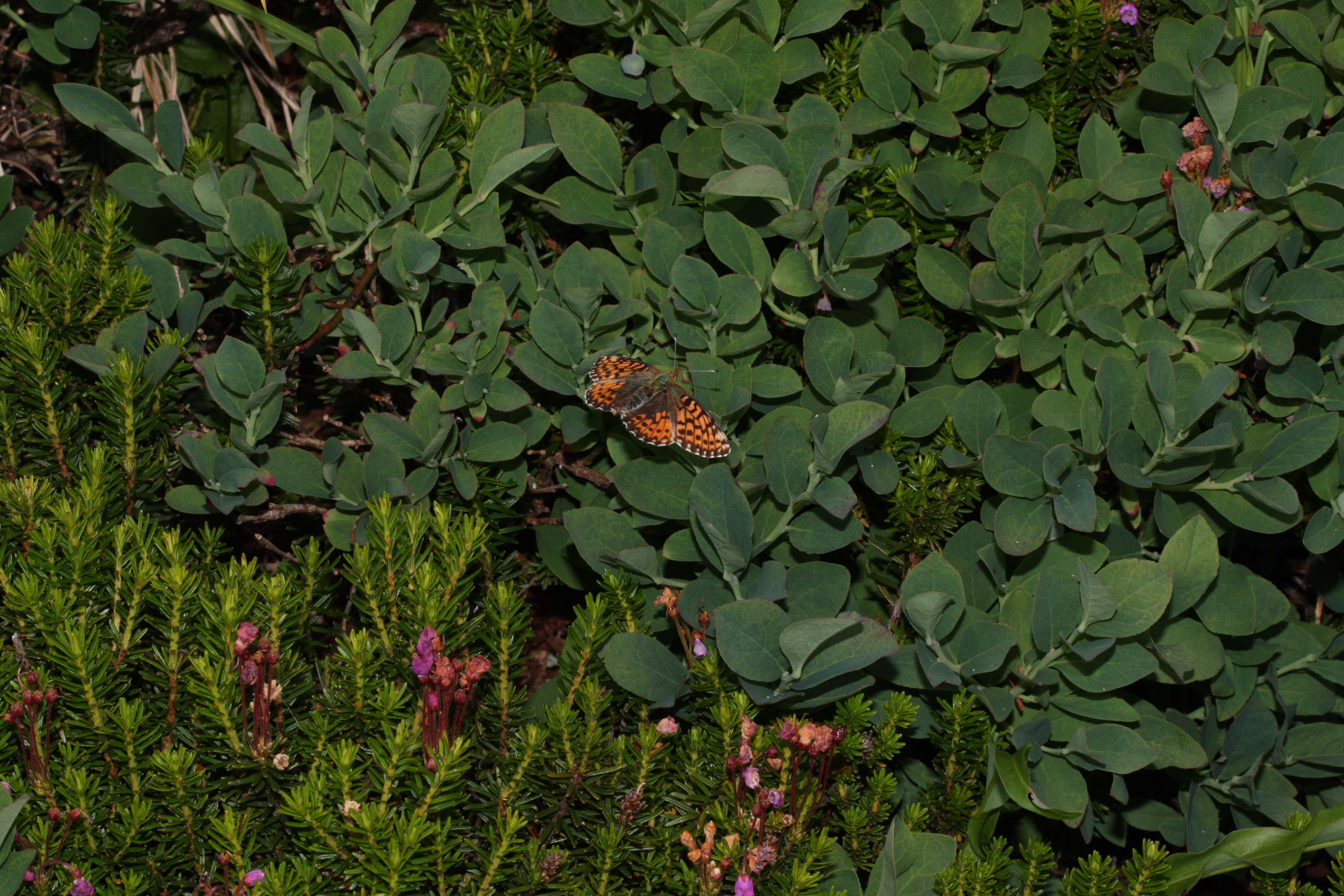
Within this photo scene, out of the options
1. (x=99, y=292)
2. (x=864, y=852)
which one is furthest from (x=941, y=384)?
(x=99, y=292)

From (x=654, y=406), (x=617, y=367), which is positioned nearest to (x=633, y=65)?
(x=617, y=367)

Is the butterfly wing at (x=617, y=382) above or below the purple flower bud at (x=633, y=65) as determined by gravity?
below

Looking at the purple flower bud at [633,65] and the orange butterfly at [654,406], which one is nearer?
the orange butterfly at [654,406]

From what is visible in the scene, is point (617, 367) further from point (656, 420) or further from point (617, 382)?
point (656, 420)

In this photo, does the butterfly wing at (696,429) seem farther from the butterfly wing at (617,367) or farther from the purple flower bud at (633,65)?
the purple flower bud at (633,65)

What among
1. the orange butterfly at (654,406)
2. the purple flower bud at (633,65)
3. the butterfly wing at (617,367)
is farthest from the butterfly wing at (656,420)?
the purple flower bud at (633,65)

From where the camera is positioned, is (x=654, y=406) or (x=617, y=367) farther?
(x=617, y=367)

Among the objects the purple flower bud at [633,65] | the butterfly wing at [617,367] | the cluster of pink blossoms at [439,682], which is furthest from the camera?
the purple flower bud at [633,65]
